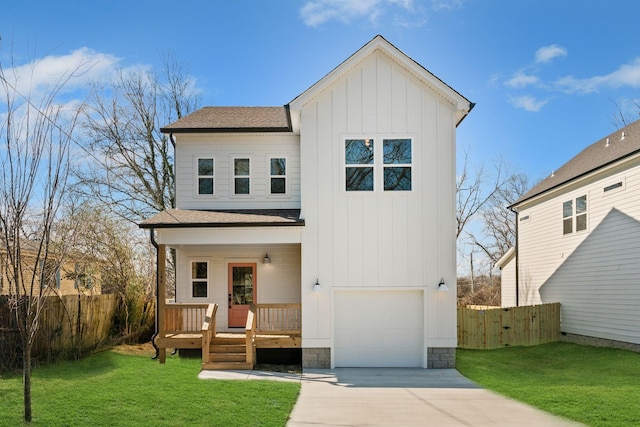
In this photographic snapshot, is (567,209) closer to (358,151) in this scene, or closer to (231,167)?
(358,151)

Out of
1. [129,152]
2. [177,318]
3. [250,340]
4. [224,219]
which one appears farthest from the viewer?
[129,152]

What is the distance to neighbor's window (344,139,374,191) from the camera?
1398 cm

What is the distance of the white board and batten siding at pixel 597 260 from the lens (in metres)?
15.6

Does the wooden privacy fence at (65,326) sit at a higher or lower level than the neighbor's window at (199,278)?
lower

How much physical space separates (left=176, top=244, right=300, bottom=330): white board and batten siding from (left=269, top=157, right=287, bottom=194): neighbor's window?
1633mm

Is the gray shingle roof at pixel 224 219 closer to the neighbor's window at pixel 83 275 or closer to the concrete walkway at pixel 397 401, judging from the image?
the concrete walkway at pixel 397 401

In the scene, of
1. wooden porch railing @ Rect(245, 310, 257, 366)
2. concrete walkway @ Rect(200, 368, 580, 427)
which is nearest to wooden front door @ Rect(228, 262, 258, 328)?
wooden porch railing @ Rect(245, 310, 257, 366)

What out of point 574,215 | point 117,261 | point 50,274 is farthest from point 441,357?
point 117,261

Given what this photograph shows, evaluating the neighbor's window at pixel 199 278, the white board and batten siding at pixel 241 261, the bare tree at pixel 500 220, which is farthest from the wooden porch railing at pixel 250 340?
the bare tree at pixel 500 220

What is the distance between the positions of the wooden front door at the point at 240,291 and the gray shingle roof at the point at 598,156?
1085cm

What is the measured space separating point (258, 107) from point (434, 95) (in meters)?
6.77

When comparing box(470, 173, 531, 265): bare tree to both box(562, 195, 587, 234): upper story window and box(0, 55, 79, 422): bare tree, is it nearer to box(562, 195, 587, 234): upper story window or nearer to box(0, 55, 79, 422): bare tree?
box(562, 195, 587, 234): upper story window

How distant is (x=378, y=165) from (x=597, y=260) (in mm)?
8175

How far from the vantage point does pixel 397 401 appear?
1019 centimetres
